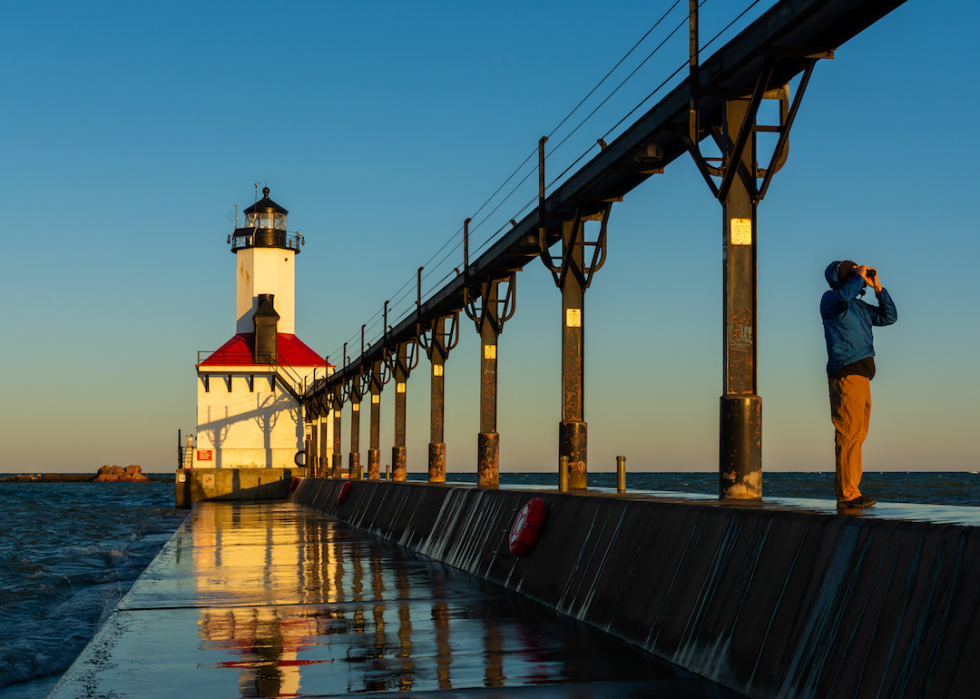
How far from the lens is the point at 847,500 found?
6.73 meters

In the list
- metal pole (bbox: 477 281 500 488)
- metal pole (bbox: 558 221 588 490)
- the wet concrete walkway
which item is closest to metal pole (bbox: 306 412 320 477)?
metal pole (bbox: 477 281 500 488)

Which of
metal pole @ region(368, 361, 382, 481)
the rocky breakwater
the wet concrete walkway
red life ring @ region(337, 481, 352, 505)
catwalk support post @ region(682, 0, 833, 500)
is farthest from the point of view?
the rocky breakwater

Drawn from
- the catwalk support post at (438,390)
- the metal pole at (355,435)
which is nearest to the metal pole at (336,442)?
the metal pole at (355,435)

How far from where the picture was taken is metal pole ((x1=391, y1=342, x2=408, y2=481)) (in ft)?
90.3

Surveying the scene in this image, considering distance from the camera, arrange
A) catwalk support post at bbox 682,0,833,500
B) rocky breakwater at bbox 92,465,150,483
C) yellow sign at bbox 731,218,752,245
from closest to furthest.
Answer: catwalk support post at bbox 682,0,833,500 < yellow sign at bbox 731,218,752,245 < rocky breakwater at bbox 92,465,150,483

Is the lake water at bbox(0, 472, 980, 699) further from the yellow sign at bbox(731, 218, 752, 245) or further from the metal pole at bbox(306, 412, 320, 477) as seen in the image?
the metal pole at bbox(306, 412, 320, 477)

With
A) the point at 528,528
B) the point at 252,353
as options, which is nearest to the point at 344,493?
the point at 528,528

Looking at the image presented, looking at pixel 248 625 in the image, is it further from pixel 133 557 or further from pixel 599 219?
pixel 133 557

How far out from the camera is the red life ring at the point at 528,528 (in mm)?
10250

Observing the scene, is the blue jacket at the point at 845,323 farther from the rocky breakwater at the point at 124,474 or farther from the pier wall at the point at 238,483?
the rocky breakwater at the point at 124,474

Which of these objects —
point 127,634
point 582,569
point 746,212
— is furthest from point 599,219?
point 127,634

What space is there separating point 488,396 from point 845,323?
12.6 m

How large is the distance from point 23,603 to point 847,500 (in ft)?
45.6

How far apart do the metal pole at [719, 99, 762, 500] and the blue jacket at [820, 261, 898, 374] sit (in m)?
2.19
